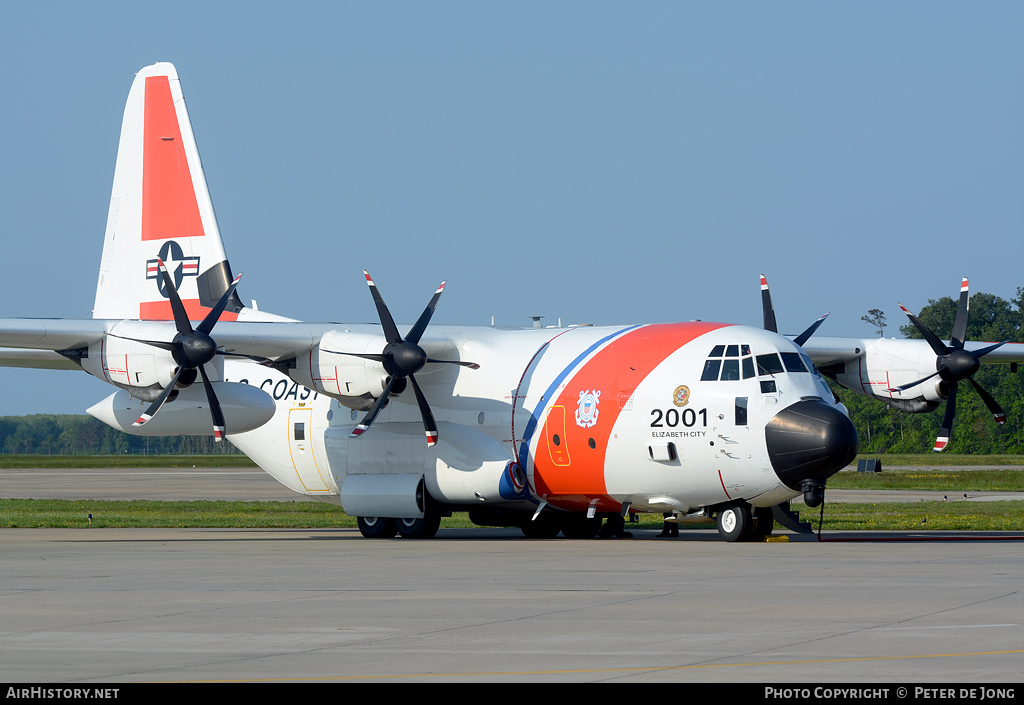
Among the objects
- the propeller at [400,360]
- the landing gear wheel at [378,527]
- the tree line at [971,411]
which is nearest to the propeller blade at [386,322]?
the propeller at [400,360]

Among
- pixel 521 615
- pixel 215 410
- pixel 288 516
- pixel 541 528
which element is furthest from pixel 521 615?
pixel 288 516

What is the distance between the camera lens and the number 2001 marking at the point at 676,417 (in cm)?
2205

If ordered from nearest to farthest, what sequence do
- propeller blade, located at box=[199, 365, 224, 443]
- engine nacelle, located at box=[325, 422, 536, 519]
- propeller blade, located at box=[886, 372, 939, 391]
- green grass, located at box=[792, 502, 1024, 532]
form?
propeller blade, located at box=[199, 365, 224, 443]
engine nacelle, located at box=[325, 422, 536, 519]
propeller blade, located at box=[886, 372, 939, 391]
green grass, located at box=[792, 502, 1024, 532]

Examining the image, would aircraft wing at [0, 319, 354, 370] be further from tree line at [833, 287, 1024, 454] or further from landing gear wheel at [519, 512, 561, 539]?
tree line at [833, 287, 1024, 454]

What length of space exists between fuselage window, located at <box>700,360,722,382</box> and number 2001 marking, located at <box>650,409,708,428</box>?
0.55m

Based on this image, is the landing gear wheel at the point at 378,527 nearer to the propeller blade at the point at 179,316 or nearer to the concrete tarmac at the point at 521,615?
the concrete tarmac at the point at 521,615

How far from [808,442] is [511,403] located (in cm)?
606

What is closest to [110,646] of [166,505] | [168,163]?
[168,163]

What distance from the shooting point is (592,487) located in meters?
23.5

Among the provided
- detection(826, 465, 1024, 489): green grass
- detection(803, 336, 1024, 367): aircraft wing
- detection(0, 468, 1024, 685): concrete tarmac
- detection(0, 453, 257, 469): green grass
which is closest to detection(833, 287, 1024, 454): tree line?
detection(826, 465, 1024, 489): green grass

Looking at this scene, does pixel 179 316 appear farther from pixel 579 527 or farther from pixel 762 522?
pixel 762 522

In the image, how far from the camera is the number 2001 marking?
72.3ft

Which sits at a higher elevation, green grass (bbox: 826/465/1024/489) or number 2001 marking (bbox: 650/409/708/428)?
number 2001 marking (bbox: 650/409/708/428)

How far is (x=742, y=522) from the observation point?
2244 centimetres
